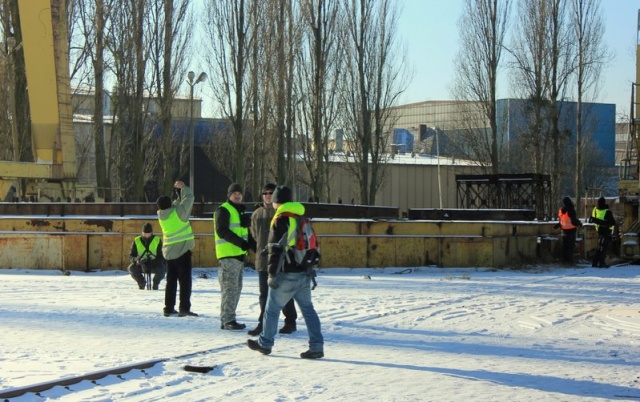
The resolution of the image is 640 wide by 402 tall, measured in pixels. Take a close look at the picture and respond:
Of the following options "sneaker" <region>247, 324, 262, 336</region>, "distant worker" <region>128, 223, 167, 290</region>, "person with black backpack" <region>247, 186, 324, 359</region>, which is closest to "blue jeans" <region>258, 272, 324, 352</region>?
"person with black backpack" <region>247, 186, 324, 359</region>

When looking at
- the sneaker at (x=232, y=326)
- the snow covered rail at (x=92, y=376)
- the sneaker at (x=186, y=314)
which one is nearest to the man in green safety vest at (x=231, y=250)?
the sneaker at (x=232, y=326)

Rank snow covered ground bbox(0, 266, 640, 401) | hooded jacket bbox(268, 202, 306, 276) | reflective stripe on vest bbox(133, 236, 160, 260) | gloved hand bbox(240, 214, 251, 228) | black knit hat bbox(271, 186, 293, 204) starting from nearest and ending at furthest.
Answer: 1. snow covered ground bbox(0, 266, 640, 401)
2. hooded jacket bbox(268, 202, 306, 276)
3. black knit hat bbox(271, 186, 293, 204)
4. gloved hand bbox(240, 214, 251, 228)
5. reflective stripe on vest bbox(133, 236, 160, 260)

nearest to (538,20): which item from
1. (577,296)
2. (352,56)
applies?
(352,56)

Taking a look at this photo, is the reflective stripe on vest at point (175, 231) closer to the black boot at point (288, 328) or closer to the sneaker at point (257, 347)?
the black boot at point (288, 328)

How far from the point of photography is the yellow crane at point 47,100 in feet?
77.0

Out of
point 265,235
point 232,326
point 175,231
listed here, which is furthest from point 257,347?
point 175,231

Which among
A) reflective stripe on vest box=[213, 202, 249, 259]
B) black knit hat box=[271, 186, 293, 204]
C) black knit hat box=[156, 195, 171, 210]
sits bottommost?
reflective stripe on vest box=[213, 202, 249, 259]

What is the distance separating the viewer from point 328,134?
46719 millimetres

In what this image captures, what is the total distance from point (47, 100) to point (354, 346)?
16.7m

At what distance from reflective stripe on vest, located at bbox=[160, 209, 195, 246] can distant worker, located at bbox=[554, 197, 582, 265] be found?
43.7 feet

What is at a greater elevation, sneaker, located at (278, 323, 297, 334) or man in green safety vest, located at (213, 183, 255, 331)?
man in green safety vest, located at (213, 183, 255, 331)

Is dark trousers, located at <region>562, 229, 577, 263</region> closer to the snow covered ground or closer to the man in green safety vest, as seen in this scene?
the snow covered ground

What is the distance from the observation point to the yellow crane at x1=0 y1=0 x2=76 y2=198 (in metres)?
23.5

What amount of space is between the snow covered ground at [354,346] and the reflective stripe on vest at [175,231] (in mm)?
1076
